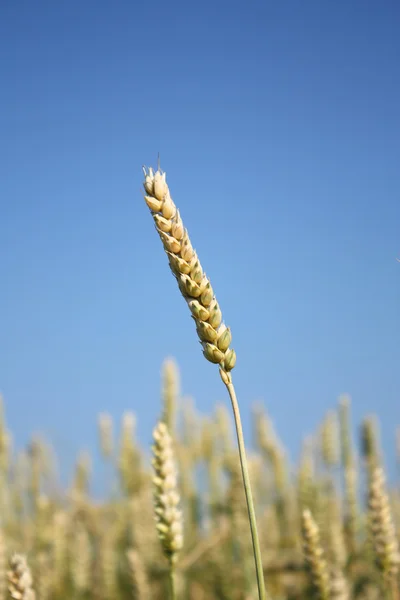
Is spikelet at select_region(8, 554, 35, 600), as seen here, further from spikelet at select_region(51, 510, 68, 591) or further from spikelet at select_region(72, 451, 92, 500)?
spikelet at select_region(72, 451, 92, 500)

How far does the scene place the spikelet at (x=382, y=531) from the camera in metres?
3.11

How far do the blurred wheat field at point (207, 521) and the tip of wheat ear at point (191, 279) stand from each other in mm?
1026

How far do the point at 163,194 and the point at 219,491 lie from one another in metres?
7.21

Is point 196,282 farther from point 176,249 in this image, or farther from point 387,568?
point 387,568

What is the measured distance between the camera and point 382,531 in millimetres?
3164

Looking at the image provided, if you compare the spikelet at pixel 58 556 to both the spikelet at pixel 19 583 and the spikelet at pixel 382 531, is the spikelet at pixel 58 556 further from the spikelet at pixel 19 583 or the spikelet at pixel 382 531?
the spikelet at pixel 19 583

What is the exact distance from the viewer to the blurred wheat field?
4.85m

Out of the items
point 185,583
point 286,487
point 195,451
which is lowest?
point 185,583

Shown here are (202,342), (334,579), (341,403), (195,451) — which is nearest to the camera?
(202,342)

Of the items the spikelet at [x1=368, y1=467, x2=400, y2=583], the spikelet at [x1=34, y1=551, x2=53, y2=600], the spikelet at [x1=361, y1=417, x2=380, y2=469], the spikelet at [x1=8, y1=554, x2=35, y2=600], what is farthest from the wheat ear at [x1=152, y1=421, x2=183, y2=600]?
the spikelet at [x1=361, y1=417, x2=380, y2=469]

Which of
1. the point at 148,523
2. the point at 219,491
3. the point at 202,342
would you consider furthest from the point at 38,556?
the point at 202,342

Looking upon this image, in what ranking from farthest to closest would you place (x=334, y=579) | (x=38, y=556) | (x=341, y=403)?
(x=341, y=403) < (x=38, y=556) < (x=334, y=579)

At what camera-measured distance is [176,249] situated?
76.0 inches

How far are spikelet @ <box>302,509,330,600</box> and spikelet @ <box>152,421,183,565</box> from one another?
0.57m
